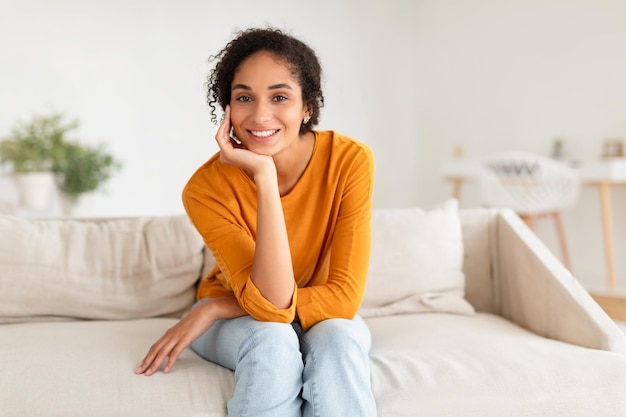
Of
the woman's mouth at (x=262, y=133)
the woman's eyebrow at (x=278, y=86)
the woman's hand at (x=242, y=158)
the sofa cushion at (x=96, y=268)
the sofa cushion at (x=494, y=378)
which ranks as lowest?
the sofa cushion at (x=494, y=378)

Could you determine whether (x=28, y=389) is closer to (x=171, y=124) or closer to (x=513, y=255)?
(x=513, y=255)

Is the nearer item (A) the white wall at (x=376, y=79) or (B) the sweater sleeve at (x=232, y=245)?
(B) the sweater sleeve at (x=232, y=245)

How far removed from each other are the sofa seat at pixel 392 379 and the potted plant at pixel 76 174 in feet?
8.14

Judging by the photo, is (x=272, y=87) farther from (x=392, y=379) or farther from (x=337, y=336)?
(x=392, y=379)

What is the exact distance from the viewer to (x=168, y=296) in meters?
2.00

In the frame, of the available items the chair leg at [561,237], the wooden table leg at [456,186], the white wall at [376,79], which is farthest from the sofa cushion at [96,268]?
the wooden table leg at [456,186]

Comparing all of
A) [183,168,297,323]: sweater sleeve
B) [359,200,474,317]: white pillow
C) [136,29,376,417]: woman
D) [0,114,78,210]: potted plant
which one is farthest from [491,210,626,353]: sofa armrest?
[0,114,78,210]: potted plant

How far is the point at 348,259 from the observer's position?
Answer: 1.60m

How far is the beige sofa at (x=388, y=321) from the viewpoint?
1453 mm

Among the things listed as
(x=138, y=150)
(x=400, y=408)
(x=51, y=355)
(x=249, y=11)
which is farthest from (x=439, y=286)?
(x=249, y=11)

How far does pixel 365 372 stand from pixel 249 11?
4.26 meters

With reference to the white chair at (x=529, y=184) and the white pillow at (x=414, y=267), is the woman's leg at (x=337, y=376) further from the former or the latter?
the white chair at (x=529, y=184)

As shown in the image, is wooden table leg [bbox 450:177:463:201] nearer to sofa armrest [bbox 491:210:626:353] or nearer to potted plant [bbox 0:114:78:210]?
potted plant [bbox 0:114:78:210]

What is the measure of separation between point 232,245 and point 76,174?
282 centimetres
